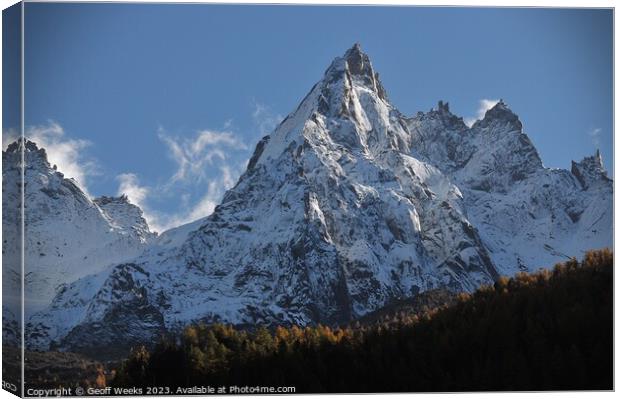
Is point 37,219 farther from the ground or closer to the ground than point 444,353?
farther from the ground

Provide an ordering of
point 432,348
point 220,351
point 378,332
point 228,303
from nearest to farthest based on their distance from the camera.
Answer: point 220,351 < point 432,348 < point 378,332 < point 228,303

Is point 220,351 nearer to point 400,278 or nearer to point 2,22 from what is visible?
point 2,22

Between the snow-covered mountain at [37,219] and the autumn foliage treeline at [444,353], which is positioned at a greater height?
the snow-covered mountain at [37,219]

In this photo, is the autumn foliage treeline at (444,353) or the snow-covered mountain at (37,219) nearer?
the snow-covered mountain at (37,219)

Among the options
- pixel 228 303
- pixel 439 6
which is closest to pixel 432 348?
pixel 439 6

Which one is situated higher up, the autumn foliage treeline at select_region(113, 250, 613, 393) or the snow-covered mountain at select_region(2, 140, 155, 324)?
the snow-covered mountain at select_region(2, 140, 155, 324)

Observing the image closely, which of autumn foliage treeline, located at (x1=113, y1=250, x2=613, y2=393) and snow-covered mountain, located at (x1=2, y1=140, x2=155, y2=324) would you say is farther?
autumn foliage treeline, located at (x1=113, y1=250, x2=613, y2=393)

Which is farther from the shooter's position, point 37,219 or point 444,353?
point 37,219

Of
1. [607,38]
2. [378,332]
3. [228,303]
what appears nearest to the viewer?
[607,38]
